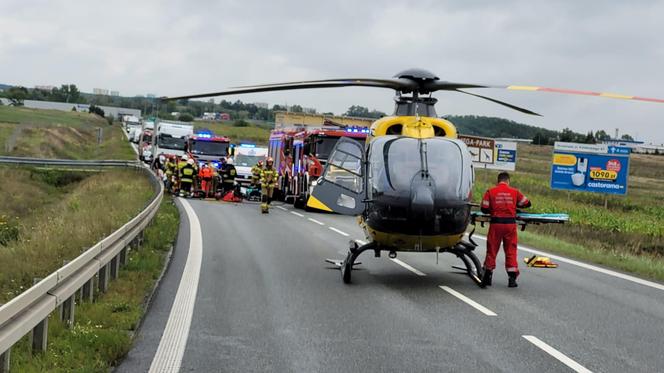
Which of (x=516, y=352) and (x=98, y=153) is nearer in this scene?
(x=516, y=352)

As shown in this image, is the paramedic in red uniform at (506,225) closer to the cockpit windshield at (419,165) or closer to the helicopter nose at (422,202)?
the cockpit windshield at (419,165)

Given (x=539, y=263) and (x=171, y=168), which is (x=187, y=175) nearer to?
(x=171, y=168)

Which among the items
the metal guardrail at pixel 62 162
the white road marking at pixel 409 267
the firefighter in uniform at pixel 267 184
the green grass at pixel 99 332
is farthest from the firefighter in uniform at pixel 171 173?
the green grass at pixel 99 332

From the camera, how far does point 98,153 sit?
6731cm

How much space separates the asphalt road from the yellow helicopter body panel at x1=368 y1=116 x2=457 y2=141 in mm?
2215

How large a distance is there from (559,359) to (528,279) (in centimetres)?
556

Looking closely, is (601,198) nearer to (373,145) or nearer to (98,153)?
(373,145)

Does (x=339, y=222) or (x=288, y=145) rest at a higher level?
(x=288, y=145)

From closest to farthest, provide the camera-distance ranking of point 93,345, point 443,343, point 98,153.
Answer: point 93,345, point 443,343, point 98,153

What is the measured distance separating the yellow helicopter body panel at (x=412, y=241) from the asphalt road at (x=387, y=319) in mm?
590

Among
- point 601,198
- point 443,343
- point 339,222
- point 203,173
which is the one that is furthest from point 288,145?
point 443,343

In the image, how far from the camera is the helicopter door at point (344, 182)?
12.1 m

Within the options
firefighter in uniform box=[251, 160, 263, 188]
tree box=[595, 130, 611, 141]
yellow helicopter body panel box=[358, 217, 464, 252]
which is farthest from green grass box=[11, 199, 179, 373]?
tree box=[595, 130, 611, 141]

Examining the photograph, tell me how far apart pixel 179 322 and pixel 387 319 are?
229 centimetres
